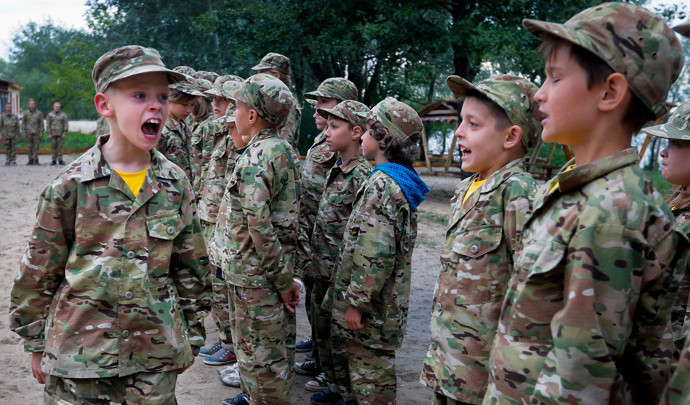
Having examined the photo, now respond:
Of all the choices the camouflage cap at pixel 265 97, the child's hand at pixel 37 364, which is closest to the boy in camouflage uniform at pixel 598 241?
the child's hand at pixel 37 364

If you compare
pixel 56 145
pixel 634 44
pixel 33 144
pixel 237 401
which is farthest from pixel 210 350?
pixel 33 144

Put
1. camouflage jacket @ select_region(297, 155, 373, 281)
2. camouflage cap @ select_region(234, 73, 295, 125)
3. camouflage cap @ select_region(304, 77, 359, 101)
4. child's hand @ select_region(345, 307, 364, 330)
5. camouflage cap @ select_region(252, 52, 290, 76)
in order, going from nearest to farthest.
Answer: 1. child's hand @ select_region(345, 307, 364, 330)
2. camouflage cap @ select_region(234, 73, 295, 125)
3. camouflage jacket @ select_region(297, 155, 373, 281)
4. camouflage cap @ select_region(304, 77, 359, 101)
5. camouflage cap @ select_region(252, 52, 290, 76)

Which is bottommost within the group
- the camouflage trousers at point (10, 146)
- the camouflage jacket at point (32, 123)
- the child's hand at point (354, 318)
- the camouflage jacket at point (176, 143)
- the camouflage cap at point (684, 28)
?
the camouflage trousers at point (10, 146)

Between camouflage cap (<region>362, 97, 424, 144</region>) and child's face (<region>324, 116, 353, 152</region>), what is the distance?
648 millimetres

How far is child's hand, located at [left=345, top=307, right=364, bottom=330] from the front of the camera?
11.7 feet

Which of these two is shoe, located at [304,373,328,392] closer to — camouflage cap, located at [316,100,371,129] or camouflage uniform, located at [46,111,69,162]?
camouflage cap, located at [316,100,371,129]

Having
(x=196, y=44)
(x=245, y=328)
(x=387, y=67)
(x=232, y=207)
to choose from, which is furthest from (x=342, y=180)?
(x=196, y=44)

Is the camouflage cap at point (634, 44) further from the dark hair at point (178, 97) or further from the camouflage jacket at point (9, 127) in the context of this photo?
the camouflage jacket at point (9, 127)

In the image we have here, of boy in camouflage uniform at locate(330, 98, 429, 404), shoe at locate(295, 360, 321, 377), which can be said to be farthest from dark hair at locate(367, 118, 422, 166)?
shoe at locate(295, 360, 321, 377)

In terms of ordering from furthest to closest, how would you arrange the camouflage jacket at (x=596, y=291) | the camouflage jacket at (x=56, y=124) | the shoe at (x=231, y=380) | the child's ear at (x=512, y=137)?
the camouflage jacket at (x=56, y=124)
the shoe at (x=231, y=380)
the child's ear at (x=512, y=137)
the camouflage jacket at (x=596, y=291)

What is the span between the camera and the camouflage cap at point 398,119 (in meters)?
3.77

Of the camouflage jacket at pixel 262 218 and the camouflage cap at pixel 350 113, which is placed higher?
the camouflage cap at pixel 350 113

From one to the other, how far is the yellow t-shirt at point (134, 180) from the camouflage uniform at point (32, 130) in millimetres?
20800

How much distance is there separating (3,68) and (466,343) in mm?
103993
